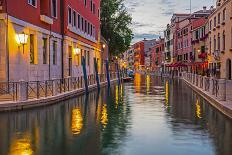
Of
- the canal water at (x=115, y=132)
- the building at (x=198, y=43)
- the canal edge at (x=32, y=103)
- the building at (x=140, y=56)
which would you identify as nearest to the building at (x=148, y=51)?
the building at (x=140, y=56)

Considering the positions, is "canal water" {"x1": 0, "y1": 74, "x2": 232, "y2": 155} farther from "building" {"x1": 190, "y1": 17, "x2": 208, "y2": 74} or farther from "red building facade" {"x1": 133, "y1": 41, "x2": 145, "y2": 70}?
"red building facade" {"x1": 133, "y1": 41, "x2": 145, "y2": 70}

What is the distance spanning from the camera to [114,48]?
6925cm

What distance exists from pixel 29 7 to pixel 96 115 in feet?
41.0

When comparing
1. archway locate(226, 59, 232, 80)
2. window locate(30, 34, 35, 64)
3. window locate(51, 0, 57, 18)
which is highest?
window locate(51, 0, 57, 18)

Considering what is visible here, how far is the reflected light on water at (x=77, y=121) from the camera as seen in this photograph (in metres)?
11.6

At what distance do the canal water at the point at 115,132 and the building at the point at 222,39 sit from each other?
2487 cm

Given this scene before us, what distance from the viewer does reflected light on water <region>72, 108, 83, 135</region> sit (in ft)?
38.2

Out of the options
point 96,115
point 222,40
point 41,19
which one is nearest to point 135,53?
point 222,40

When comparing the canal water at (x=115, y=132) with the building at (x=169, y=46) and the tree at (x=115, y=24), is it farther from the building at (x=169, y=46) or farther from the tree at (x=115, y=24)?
the building at (x=169, y=46)

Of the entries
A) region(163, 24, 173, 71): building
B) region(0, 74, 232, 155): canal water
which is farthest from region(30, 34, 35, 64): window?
region(163, 24, 173, 71): building

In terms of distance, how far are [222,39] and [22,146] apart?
37.2 meters

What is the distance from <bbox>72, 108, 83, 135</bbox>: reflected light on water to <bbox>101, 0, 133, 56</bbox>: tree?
166 ft

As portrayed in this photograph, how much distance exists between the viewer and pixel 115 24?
6756 centimetres

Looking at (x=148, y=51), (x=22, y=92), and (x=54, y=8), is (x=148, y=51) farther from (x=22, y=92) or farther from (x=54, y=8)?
(x=22, y=92)
